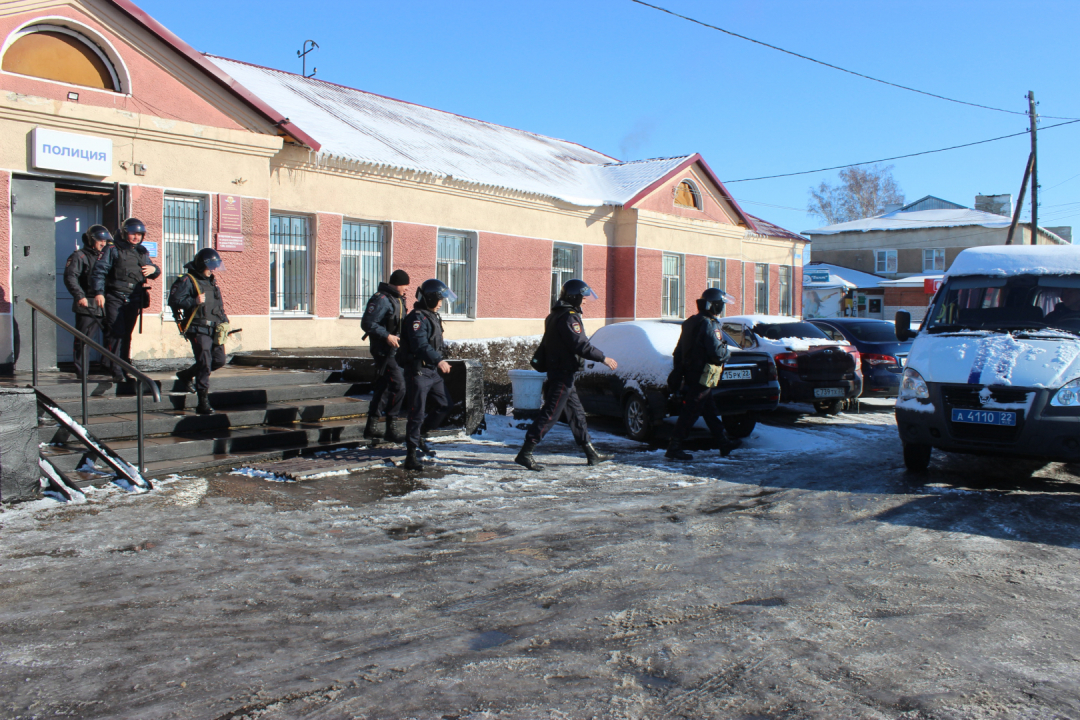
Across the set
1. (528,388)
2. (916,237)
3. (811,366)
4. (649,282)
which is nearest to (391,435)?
(528,388)

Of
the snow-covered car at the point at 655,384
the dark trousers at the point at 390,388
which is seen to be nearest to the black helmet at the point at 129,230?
the dark trousers at the point at 390,388

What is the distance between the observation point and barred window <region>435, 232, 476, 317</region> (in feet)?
52.2

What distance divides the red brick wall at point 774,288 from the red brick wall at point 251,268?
17.5m

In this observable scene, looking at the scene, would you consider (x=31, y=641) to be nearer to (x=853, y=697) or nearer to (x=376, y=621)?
(x=376, y=621)

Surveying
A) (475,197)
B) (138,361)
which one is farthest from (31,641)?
(475,197)

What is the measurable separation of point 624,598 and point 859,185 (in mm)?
66919

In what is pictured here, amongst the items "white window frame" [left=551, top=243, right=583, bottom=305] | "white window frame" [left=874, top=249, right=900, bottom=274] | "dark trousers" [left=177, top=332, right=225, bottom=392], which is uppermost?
"white window frame" [left=874, top=249, right=900, bottom=274]

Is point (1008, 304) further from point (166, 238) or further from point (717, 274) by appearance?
point (717, 274)

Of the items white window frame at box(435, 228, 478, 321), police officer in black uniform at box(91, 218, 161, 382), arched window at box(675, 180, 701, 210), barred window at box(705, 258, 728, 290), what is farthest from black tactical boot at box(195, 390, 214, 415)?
barred window at box(705, 258, 728, 290)

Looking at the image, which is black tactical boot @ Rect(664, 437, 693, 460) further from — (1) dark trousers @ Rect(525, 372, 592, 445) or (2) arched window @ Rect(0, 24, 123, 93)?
(2) arched window @ Rect(0, 24, 123, 93)

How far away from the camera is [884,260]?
5003cm

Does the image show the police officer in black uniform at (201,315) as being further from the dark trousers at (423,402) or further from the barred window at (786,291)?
the barred window at (786,291)

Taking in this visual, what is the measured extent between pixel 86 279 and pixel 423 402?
3.96 meters

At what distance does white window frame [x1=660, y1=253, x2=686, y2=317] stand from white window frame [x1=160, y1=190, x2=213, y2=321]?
478 inches
